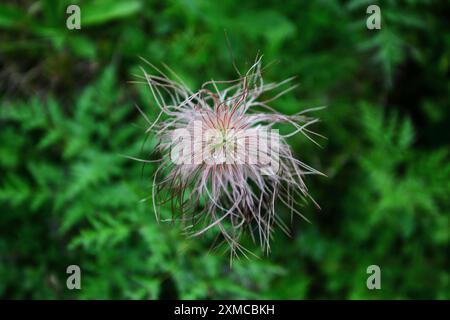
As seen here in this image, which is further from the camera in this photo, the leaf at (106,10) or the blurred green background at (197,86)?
the leaf at (106,10)

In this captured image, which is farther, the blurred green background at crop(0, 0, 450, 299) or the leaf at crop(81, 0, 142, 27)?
the leaf at crop(81, 0, 142, 27)

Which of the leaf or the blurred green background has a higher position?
the leaf

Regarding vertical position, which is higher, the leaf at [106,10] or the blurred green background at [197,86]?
the leaf at [106,10]

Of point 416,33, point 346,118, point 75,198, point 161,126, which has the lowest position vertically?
point 75,198

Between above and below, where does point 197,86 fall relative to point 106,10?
below
